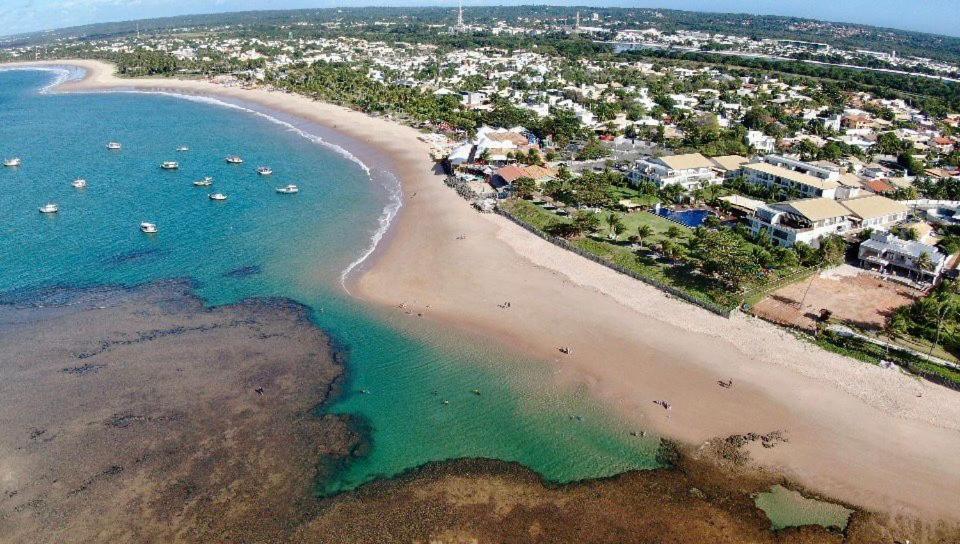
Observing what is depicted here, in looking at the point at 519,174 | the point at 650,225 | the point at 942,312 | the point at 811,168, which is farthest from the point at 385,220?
the point at 811,168

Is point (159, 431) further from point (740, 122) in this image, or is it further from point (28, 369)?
point (740, 122)

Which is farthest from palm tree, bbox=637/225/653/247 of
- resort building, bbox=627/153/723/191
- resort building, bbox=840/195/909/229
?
resort building, bbox=840/195/909/229

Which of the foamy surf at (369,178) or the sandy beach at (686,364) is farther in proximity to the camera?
the foamy surf at (369,178)

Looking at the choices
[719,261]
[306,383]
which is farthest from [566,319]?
[306,383]

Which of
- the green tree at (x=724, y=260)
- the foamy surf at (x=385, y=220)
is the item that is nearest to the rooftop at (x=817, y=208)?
the green tree at (x=724, y=260)

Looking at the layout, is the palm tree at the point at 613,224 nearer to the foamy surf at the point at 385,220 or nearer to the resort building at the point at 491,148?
the foamy surf at the point at 385,220

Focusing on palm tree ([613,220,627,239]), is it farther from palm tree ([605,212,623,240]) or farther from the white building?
the white building

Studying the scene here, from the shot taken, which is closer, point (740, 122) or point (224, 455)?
point (224, 455)
